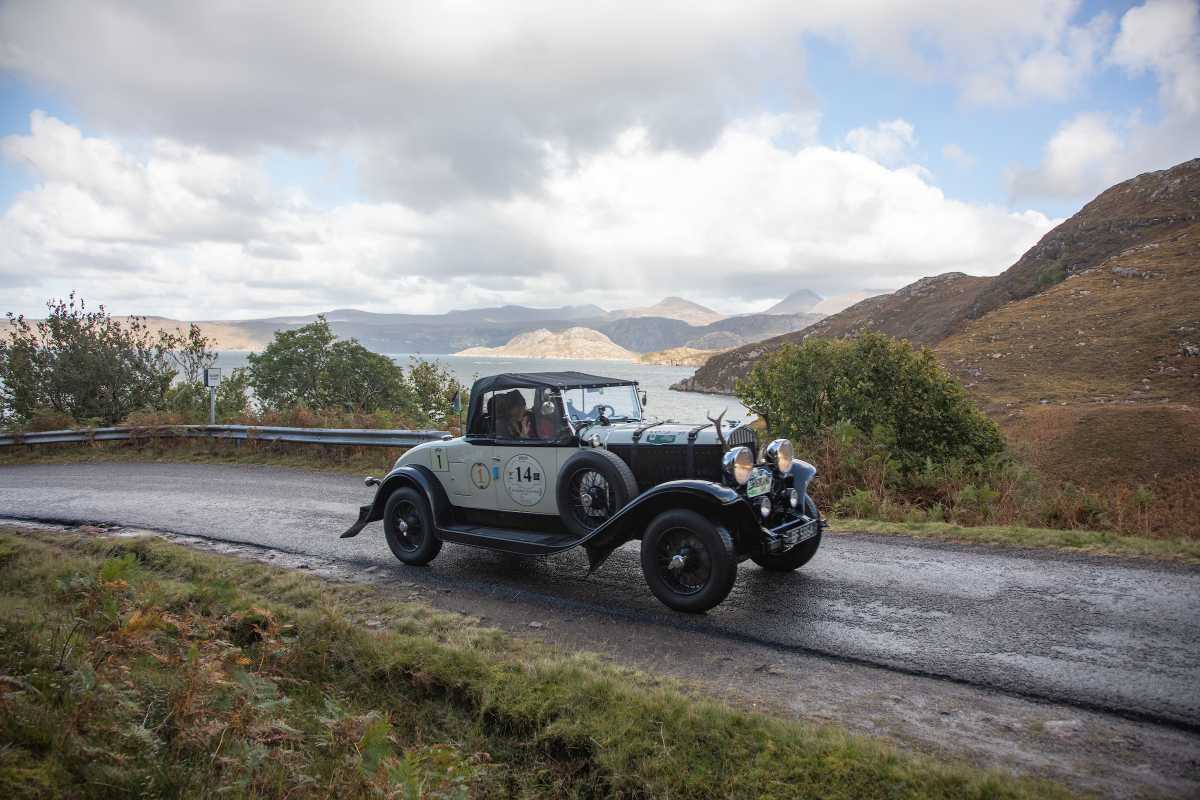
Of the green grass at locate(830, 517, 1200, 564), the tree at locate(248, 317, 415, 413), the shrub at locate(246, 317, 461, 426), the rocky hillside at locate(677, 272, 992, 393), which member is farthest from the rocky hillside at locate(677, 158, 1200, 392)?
the green grass at locate(830, 517, 1200, 564)

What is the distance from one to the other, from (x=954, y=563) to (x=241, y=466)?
47.4 ft

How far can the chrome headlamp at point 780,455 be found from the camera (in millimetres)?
6438

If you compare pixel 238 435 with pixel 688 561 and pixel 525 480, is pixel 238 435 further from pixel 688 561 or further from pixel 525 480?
pixel 688 561

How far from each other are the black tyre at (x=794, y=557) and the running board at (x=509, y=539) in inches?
76.5

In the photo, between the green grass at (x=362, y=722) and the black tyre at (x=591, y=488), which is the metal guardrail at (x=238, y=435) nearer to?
the black tyre at (x=591, y=488)

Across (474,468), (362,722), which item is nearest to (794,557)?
(474,468)

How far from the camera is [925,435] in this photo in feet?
43.2

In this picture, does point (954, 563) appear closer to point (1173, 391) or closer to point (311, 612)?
point (311, 612)

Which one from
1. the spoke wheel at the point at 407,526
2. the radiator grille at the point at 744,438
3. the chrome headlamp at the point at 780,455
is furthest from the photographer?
the spoke wheel at the point at 407,526

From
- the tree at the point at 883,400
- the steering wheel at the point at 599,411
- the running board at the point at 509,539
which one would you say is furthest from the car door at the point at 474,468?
the tree at the point at 883,400

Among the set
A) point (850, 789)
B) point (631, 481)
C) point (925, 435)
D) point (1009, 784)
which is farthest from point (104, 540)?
point (925, 435)

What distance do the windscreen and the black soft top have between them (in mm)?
60

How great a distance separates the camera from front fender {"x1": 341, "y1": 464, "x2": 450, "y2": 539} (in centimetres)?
738

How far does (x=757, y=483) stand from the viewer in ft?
19.7
